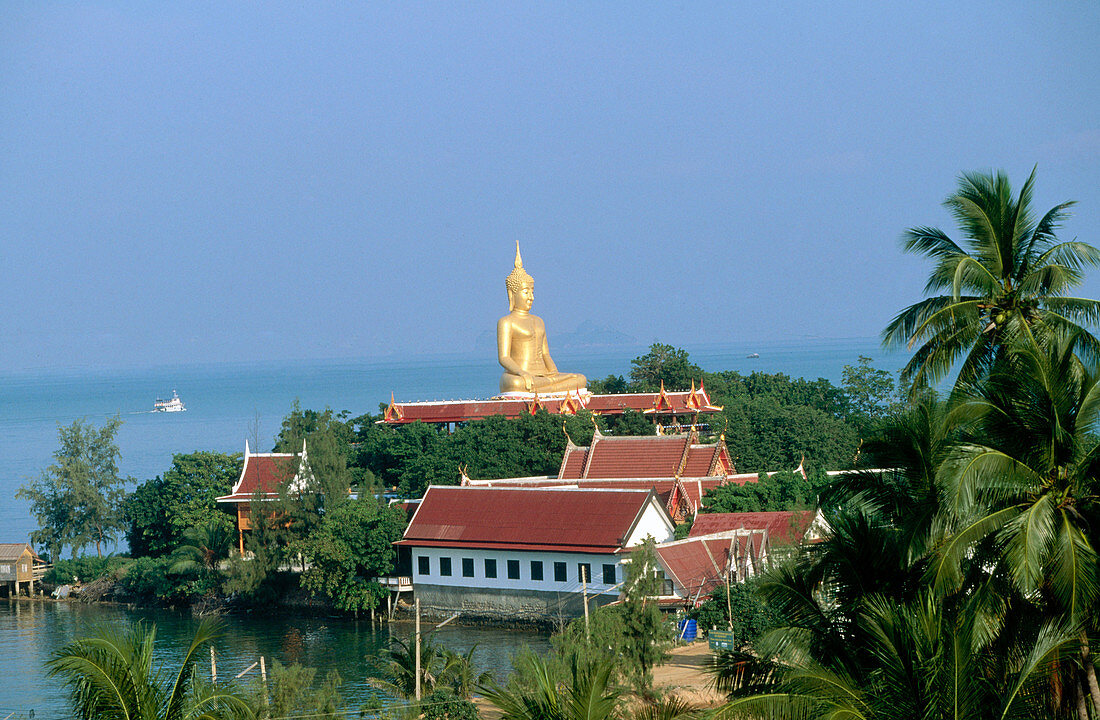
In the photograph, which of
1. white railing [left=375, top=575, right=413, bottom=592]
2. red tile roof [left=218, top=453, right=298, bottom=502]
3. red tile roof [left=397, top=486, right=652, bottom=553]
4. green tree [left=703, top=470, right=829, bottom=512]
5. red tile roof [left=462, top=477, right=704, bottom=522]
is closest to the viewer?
red tile roof [left=397, top=486, right=652, bottom=553]

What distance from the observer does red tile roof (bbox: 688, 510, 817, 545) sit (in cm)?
3341

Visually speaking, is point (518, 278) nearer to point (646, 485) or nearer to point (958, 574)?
point (646, 485)

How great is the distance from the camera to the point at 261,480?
4512 centimetres

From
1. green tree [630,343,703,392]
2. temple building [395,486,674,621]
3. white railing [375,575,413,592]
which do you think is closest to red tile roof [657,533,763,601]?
temple building [395,486,674,621]

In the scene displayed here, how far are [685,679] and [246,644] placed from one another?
46.1 ft

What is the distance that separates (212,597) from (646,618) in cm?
2040

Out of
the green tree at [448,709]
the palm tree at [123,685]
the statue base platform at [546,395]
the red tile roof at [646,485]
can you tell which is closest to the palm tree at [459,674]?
the green tree at [448,709]

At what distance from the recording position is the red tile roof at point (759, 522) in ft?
110

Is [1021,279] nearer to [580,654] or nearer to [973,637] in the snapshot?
[973,637]

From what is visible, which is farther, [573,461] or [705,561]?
[573,461]

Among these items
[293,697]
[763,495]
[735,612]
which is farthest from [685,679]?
[763,495]

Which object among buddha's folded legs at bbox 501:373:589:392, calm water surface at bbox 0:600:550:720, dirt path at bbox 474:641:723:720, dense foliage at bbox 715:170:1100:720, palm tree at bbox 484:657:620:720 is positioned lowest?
calm water surface at bbox 0:600:550:720

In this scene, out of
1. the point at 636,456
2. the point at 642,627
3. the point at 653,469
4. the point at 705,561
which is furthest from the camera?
the point at 636,456

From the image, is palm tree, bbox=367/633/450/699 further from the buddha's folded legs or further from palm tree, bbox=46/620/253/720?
the buddha's folded legs
